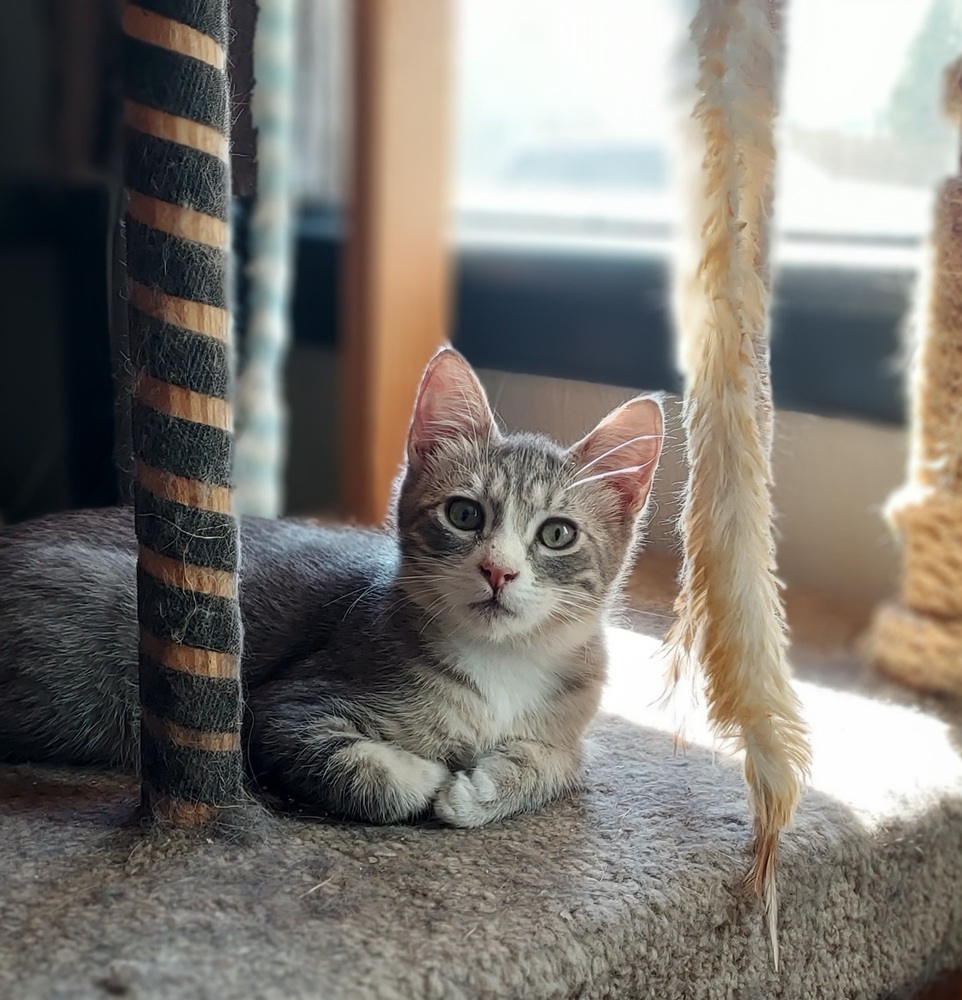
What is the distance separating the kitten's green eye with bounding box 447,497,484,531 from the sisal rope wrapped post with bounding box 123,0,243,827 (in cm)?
14

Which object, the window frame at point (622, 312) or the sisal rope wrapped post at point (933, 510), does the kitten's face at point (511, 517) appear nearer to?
the window frame at point (622, 312)

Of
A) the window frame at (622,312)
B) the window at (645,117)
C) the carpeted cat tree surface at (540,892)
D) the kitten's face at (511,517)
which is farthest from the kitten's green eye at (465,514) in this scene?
the window at (645,117)

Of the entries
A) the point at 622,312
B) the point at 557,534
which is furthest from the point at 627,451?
the point at 622,312

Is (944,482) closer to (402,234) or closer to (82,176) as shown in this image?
(402,234)

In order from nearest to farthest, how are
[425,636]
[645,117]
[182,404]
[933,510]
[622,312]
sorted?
[182,404]
[425,636]
[933,510]
[622,312]
[645,117]

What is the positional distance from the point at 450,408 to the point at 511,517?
0.09 metres

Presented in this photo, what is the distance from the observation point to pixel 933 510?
1.11 meters

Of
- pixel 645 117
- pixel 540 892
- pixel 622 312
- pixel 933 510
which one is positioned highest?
pixel 645 117

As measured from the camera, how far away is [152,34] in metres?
0.63

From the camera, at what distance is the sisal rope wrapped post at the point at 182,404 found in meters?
0.64

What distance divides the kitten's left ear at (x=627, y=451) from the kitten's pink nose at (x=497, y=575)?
0.08 m

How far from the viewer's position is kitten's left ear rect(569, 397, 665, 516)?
2.38 feet

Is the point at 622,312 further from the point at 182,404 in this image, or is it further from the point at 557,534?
the point at 182,404

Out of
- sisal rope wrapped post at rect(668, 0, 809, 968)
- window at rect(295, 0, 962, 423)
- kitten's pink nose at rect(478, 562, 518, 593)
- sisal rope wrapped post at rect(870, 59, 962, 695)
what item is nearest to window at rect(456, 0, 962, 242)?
window at rect(295, 0, 962, 423)
